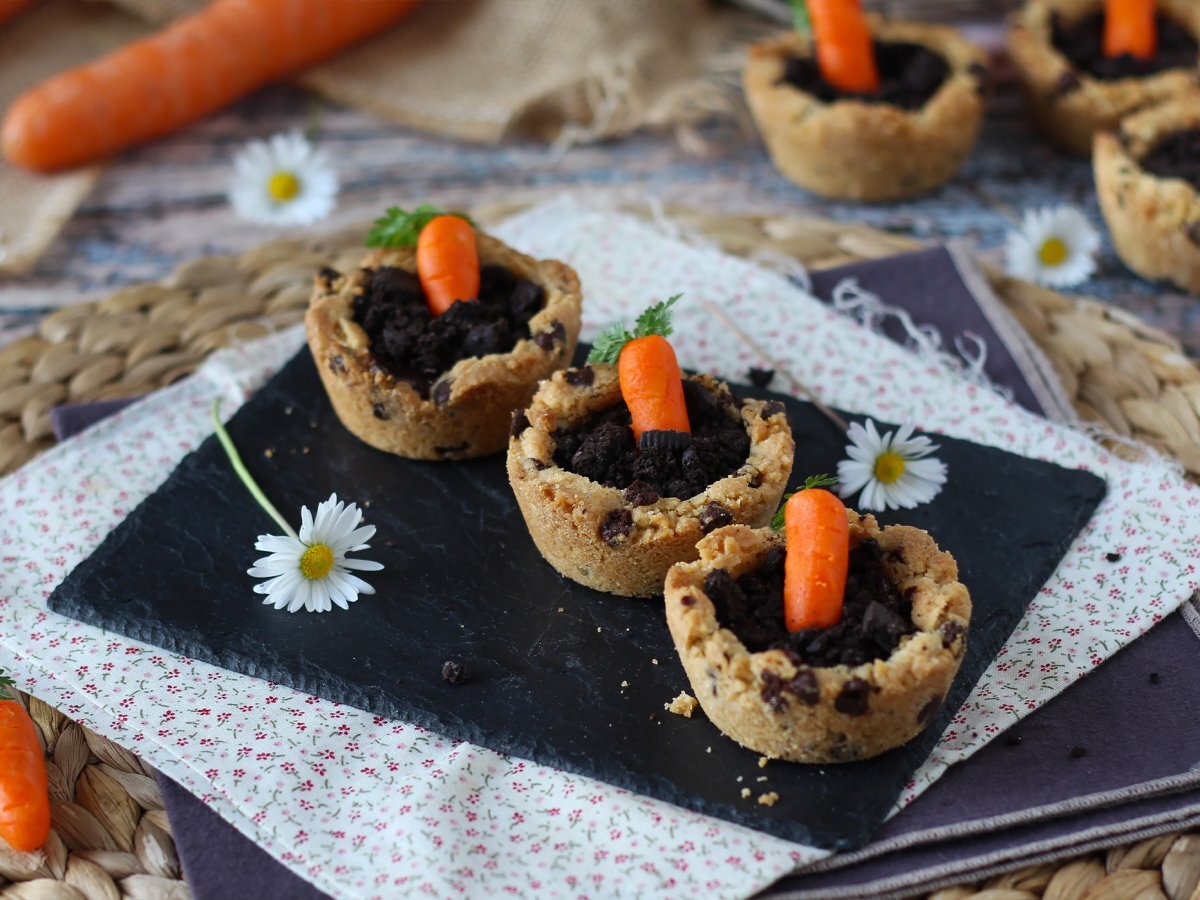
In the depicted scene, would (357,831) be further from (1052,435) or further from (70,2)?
(70,2)

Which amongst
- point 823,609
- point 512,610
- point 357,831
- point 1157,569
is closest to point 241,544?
point 512,610

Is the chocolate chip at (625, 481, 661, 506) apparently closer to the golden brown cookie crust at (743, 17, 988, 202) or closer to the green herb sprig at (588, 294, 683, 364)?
the green herb sprig at (588, 294, 683, 364)

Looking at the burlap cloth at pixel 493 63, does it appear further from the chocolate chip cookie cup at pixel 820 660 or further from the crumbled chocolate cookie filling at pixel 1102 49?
the chocolate chip cookie cup at pixel 820 660

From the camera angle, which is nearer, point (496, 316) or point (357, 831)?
point (357, 831)

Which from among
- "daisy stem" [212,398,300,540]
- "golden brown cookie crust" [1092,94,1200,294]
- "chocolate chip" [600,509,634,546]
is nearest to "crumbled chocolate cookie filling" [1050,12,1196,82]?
"golden brown cookie crust" [1092,94,1200,294]

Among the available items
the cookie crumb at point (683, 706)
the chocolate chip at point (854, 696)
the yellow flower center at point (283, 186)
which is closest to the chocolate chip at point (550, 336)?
the cookie crumb at point (683, 706)

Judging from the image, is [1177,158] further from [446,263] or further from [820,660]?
[820,660]
